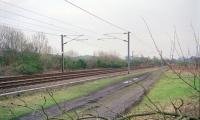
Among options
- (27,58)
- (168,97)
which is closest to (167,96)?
(168,97)

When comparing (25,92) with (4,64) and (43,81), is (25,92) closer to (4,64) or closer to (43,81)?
(43,81)

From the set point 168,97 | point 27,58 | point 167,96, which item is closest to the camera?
point 168,97

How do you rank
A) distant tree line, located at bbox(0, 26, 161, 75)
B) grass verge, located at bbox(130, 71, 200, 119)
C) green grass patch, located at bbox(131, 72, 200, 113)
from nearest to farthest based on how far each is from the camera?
grass verge, located at bbox(130, 71, 200, 119), green grass patch, located at bbox(131, 72, 200, 113), distant tree line, located at bbox(0, 26, 161, 75)

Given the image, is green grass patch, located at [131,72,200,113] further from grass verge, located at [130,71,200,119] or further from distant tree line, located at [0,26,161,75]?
distant tree line, located at [0,26,161,75]

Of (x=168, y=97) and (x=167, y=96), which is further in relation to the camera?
(x=167, y=96)

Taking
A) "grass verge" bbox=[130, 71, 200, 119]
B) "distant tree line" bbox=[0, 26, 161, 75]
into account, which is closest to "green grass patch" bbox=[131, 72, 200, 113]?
"grass verge" bbox=[130, 71, 200, 119]

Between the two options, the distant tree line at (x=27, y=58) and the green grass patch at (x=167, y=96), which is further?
the distant tree line at (x=27, y=58)

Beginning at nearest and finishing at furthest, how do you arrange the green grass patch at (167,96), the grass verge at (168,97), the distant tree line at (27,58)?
the grass verge at (168,97) → the green grass patch at (167,96) → the distant tree line at (27,58)

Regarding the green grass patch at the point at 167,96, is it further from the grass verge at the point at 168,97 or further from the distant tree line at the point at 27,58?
the distant tree line at the point at 27,58

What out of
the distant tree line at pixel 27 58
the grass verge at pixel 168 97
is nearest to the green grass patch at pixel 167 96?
the grass verge at pixel 168 97

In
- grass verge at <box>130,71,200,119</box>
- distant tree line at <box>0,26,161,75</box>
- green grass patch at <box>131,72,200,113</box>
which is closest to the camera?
grass verge at <box>130,71,200,119</box>

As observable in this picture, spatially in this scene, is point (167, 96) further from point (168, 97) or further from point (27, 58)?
point (27, 58)

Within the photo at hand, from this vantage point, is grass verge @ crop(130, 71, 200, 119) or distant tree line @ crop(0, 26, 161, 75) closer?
grass verge @ crop(130, 71, 200, 119)

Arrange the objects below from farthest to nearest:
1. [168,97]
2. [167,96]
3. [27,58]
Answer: [27,58]
[167,96]
[168,97]
